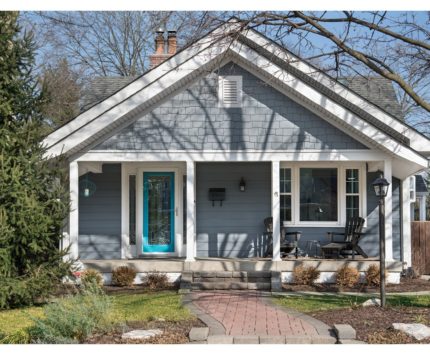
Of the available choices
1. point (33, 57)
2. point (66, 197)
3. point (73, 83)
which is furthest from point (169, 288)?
point (73, 83)

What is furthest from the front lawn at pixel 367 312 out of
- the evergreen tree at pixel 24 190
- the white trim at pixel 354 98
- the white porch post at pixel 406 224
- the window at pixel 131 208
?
the window at pixel 131 208

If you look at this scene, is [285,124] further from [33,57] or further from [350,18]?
[33,57]

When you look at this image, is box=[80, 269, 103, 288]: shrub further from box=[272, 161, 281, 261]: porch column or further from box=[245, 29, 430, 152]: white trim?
box=[245, 29, 430, 152]: white trim

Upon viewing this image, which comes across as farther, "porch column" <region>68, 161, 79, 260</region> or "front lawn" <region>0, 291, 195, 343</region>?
"porch column" <region>68, 161, 79, 260</region>

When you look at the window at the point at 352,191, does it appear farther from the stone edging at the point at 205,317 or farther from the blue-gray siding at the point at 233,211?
the stone edging at the point at 205,317

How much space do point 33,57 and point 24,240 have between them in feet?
10.7

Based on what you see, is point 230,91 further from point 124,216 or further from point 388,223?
point 388,223

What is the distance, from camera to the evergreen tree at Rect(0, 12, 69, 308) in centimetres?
988

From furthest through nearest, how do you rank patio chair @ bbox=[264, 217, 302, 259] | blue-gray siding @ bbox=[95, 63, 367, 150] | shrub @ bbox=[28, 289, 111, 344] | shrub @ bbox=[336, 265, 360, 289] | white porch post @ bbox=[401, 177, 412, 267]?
1. white porch post @ bbox=[401, 177, 412, 267]
2. patio chair @ bbox=[264, 217, 302, 259]
3. blue-gray siding @ bbox=[95, 63, 367, 150]
4. shrub @ bbox=[336, 265, 360, 289]
5. shrub @ bbox=[28, 289, 111, 344]

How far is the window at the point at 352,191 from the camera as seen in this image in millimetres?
14344

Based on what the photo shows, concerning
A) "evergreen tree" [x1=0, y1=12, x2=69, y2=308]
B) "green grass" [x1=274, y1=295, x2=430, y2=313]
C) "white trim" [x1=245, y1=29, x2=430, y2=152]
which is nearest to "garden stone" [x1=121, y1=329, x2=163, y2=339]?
"green grass" [x1=274, y1=295, x2=430, y2=313]

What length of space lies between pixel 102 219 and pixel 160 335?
7.20 metres

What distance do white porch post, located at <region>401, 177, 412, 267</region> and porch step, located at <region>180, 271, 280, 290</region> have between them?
12.3 feet

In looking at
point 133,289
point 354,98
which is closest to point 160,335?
point 133,289
